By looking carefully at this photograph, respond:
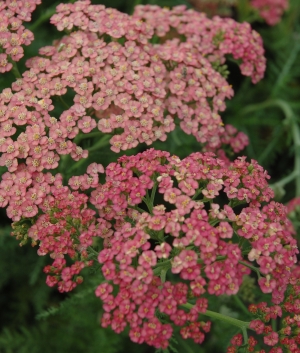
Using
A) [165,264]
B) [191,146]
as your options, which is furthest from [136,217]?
[191,146]

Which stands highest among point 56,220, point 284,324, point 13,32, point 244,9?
point 13,32

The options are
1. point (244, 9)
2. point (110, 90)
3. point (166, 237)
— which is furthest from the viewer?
point (244, 9)

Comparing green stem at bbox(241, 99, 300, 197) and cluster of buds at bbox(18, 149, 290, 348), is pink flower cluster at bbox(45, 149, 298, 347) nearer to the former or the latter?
cluster of buds at bbox(18, 149, 290, 348)

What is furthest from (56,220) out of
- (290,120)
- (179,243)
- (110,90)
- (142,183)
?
(290,120)

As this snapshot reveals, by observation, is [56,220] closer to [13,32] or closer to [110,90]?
[110,90]

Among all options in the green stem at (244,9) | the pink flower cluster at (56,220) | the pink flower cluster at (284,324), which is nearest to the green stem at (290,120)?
the green stem at (244,9)

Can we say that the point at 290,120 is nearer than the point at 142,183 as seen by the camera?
No

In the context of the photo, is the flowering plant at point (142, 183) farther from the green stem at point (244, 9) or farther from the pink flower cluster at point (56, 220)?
the green stem at point (244, 9)
